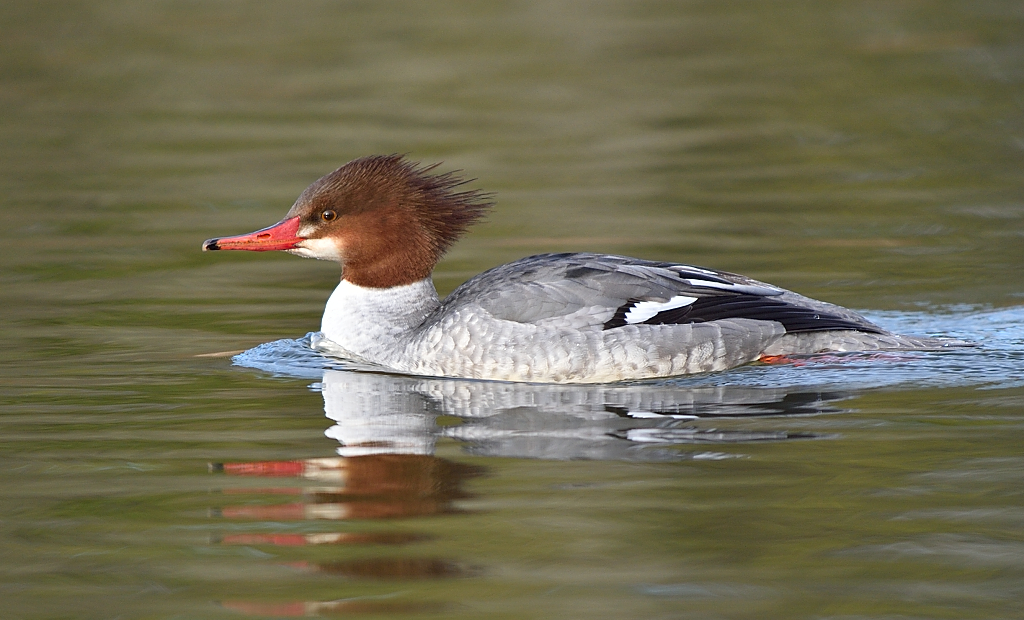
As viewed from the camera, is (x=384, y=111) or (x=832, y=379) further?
(x=384, y=111)

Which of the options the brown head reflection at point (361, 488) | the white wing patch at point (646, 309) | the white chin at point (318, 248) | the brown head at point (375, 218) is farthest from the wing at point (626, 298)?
the brown head reflection at point (361, 488)

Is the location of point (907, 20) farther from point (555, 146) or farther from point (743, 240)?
point (743, 240)

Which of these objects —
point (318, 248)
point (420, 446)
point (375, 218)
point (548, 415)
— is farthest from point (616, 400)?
point (318, 248)

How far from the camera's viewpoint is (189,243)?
11.1m

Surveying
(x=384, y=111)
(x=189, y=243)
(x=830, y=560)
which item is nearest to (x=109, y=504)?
(x=830, y=560)

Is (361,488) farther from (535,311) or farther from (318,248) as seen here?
(318,248)

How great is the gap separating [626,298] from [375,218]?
60.7 inches

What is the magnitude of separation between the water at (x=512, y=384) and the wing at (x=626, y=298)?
32cm

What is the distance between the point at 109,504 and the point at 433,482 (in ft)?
4.10

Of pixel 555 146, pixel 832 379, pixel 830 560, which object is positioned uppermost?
pixel 555 146

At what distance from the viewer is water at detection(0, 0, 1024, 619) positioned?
15.4 feet

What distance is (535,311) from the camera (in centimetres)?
736

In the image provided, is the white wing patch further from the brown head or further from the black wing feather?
the brown head

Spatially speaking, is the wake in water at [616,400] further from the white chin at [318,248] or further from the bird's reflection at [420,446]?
the white chin at [318,248]
